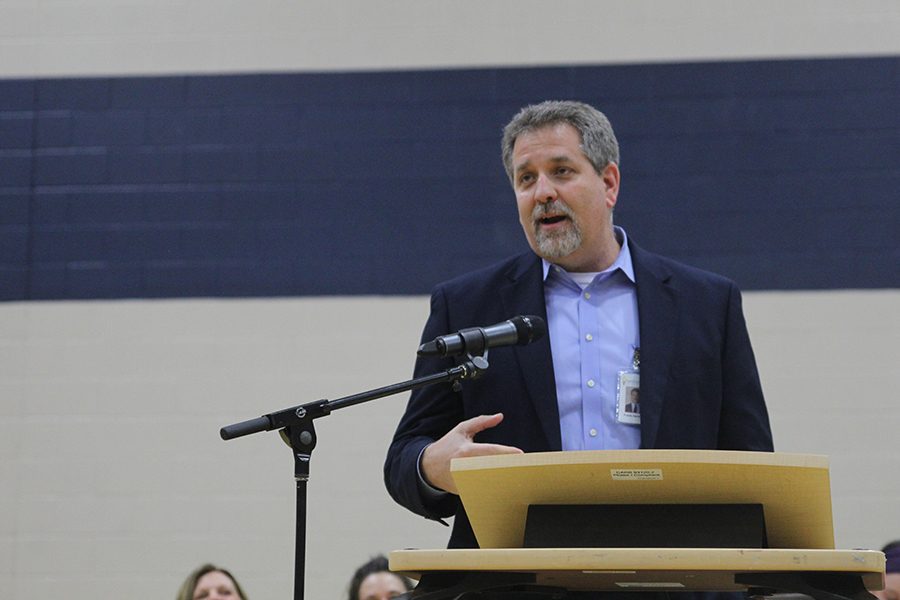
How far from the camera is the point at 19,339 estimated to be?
4.86 m

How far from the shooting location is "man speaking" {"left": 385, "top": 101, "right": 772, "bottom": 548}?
7.72 ft

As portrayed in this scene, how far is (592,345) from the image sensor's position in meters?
2.47

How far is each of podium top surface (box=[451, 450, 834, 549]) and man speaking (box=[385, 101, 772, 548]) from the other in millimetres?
398

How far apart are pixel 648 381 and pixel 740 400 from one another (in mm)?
211

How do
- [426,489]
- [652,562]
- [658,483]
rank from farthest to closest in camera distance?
[426,489] < [658,483] < [652,562]

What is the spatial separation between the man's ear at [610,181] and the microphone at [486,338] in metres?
0.55

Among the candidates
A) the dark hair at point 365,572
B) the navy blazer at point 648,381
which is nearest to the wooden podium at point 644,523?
the navy blazer at point 648,381

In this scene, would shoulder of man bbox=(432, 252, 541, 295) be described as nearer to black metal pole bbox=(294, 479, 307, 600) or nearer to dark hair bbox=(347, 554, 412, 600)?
black metal pole bbox=(294, 479, 307, 600)

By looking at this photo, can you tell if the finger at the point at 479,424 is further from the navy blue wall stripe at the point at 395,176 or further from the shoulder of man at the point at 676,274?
the navy blue wall stripe at the point at 395,176

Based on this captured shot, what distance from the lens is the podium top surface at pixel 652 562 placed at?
1527 mm

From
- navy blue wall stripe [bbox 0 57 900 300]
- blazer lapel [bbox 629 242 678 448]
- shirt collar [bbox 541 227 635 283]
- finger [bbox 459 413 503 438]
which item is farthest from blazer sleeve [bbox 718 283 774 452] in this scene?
navy blue wall stripe [bbox 0 57 900 300]

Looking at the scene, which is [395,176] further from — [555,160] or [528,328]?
[528,328]

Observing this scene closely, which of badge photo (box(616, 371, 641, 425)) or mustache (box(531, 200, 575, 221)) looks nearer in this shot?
badge photo (box(616, 371, 641, 425))

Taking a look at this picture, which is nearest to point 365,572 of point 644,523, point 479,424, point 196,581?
point 196,581
